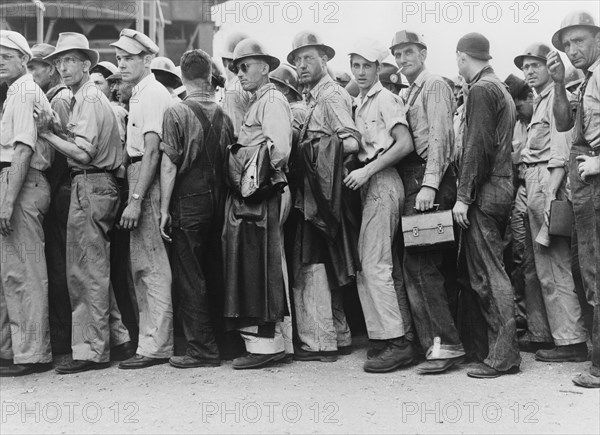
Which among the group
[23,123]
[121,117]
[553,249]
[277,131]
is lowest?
[553,249]

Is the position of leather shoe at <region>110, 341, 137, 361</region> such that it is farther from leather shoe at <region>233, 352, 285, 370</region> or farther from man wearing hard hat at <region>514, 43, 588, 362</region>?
man wearing hard hat at <region>514, 43, 588, 362</region>

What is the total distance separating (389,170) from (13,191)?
8.78ft

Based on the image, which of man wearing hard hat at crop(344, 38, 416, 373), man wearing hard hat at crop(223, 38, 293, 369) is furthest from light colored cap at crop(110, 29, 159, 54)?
man wearing hard hat at crop(344, 38, 416, 373)

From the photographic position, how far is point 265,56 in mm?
5762

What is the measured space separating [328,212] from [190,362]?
1474 millimetres

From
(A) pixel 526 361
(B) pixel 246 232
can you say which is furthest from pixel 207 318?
(A) pixel 526 361

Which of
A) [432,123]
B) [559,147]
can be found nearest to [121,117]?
[432,123]

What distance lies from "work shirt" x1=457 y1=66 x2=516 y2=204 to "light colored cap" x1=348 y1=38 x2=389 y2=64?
0.78 metres

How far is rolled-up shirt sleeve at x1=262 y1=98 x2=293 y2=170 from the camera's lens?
18.0 ft

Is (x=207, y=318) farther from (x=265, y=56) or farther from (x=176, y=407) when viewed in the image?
(x=265, y=56)

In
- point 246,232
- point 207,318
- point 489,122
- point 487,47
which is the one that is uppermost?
point 487,47

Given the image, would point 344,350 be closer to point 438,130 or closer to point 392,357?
point 392,357

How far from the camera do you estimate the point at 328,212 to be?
551 cm

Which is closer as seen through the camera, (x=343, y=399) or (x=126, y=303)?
(x=343, y=399)
